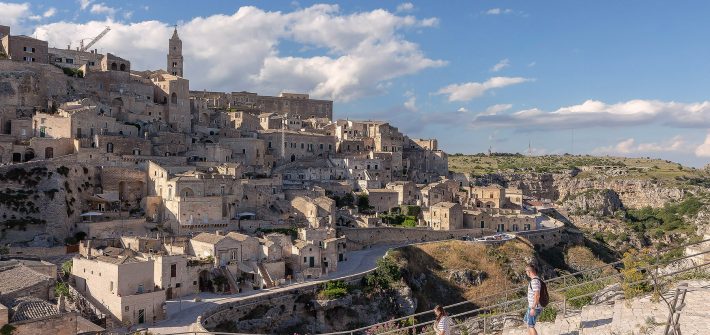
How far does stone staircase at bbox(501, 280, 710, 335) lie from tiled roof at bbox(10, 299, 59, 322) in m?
17.0

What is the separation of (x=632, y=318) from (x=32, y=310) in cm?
2000

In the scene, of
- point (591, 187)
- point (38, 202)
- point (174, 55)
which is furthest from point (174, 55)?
point (591, 187)

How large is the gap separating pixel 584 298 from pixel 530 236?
140ft

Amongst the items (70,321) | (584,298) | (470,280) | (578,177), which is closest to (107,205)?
(70,321)

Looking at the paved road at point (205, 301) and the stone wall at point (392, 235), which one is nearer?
the paved road at point (205, 301)

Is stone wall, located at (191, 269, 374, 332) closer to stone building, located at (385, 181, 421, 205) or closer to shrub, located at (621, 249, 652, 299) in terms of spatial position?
shrub, located at (621, 249, 652, 299)

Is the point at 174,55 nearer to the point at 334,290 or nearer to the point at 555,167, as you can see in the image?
the point at 334,290

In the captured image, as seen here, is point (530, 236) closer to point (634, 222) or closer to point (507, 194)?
point (507, 194)

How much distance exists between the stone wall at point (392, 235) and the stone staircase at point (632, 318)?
116ft

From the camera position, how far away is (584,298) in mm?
16109

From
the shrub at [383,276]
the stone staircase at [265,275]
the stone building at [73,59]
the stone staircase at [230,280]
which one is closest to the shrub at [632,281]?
the stone staircase at [230,280]

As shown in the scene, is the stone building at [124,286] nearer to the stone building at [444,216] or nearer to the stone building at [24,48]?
the stone building at [444,216]

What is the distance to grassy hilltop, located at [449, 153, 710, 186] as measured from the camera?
9856 cm

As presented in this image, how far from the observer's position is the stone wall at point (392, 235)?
50.4m
